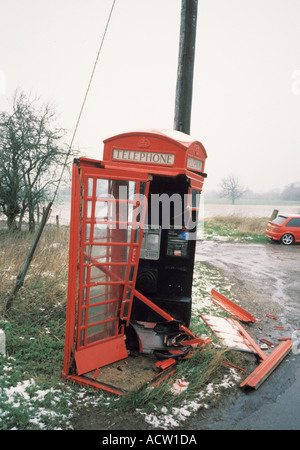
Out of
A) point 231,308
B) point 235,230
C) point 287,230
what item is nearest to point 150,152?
point 231,308

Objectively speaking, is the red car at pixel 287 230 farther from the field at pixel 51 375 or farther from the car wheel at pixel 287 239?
the field at pixel 51 375

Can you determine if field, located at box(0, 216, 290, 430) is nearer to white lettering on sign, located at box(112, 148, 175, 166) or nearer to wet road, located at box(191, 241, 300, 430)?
wet road, located at box(191, 241, 300, 430)

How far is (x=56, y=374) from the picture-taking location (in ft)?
11.8

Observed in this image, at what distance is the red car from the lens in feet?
51.7

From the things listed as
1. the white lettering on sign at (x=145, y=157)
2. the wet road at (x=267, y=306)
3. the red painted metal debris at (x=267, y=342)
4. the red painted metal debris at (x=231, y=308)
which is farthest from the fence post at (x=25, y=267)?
the red painted metal debris at (x=267, y=342)

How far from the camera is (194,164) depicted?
14.0 ft

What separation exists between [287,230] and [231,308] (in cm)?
1087

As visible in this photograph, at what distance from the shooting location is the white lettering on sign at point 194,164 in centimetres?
407

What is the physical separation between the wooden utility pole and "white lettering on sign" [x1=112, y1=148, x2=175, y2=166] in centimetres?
201

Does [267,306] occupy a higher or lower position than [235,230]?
lower

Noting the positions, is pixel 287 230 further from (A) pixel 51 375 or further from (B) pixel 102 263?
(A) pixel 51 375

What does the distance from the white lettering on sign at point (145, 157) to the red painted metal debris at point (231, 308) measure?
350 centimetres

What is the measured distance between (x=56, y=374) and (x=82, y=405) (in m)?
0.61

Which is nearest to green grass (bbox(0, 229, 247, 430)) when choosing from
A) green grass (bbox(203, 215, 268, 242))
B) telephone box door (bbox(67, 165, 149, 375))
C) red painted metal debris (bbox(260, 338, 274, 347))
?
telephone box door (bbox(67, 165, 149, 375))
